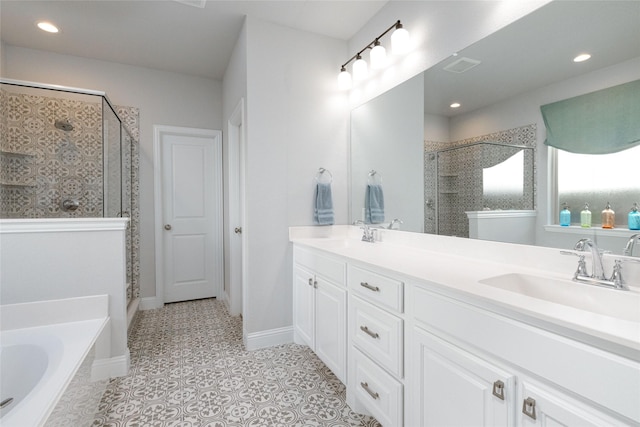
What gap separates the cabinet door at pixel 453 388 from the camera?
0.90m

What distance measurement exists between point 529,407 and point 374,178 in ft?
5.90

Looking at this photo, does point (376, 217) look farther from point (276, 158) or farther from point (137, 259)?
point (137, 259)

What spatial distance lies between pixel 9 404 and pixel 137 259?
6.38 feet

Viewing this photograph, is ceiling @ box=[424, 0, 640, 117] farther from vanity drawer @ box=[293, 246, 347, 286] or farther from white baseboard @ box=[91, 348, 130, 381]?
white baseboard @ box=[91, 348, 130, 381]

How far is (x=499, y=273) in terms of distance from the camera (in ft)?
4.27

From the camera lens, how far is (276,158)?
8.00 ft

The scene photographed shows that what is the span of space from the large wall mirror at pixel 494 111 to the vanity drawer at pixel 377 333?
2.30 feet

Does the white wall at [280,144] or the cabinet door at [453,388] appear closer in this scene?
the cabinet door at [453,388]

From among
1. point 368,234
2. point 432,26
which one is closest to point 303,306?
point 368,234

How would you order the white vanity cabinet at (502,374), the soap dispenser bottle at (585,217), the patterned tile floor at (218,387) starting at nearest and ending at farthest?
the white vanity cabinet at (502,374)
the soap dispenser bottle at (585,217)
the patterned tile floor at (218,387)

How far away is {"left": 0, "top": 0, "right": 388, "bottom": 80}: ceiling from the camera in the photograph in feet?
7.32

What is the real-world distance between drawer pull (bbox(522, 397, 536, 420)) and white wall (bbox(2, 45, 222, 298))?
3501 millimetres

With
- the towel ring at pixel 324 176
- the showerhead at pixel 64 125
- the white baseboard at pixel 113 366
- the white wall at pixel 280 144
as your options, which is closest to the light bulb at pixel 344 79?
the white wall at pixel 280 144

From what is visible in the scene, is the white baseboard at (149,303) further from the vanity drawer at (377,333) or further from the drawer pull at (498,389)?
the drawer pull at (498,389)
